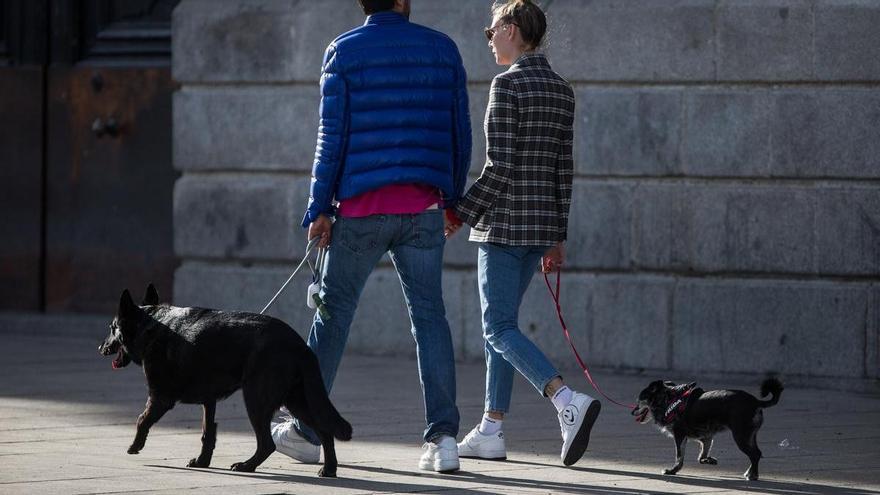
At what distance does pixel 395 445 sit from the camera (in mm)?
7836

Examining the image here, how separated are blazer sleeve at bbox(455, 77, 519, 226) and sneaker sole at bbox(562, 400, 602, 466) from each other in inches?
35.7

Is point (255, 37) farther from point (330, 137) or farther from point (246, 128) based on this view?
point (330, 137)

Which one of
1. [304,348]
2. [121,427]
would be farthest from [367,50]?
[121,427]

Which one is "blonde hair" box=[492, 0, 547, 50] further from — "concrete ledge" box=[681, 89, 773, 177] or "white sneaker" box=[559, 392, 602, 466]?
"concrete ledge" box=[681, 89, 773, 177]

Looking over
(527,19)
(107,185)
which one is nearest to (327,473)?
(527,19)

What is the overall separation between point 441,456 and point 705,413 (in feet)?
3.47

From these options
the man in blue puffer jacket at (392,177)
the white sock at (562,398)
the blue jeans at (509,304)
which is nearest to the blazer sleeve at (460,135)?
the man in blue puffer jacket at (392,177)

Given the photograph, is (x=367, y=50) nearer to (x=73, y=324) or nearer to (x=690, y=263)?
(x=690, y=263)

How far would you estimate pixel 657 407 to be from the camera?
23.6 ft

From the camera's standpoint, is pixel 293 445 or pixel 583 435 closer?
pixel 583 435

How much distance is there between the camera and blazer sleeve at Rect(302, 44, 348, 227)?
688cm

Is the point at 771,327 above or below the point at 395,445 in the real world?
above

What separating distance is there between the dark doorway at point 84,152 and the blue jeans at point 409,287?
5623mm

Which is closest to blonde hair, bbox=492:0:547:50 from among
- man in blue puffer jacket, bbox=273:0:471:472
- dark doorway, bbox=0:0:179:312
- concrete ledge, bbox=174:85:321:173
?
man in blue puffer jacket, bbox=273:0:471:472
